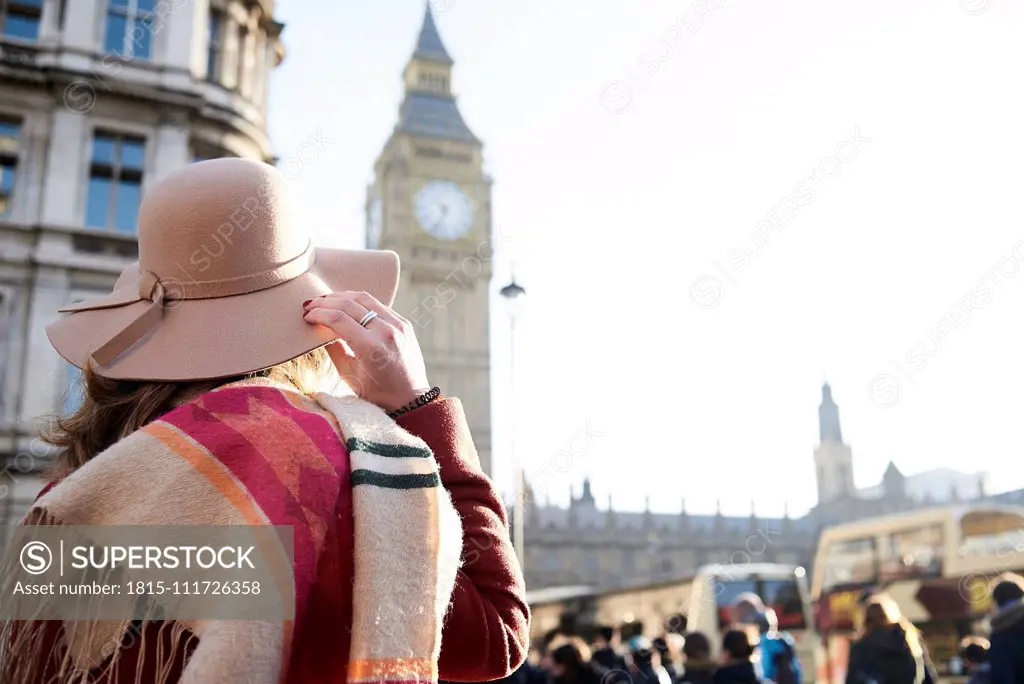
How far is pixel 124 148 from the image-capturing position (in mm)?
15539

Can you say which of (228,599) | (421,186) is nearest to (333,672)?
(228,599)

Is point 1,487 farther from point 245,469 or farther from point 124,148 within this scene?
point 245,469

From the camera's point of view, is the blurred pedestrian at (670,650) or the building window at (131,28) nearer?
the blurred pedestrian at (670,650)

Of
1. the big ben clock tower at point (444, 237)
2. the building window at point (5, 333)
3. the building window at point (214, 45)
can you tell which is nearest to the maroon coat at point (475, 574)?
the building window at point (5, 333)

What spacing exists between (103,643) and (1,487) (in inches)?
550

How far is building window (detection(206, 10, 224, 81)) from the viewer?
16.9 meters

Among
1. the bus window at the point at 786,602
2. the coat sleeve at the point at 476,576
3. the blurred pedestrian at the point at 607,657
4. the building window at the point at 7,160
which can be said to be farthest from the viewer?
the bus window at the point at 786,602

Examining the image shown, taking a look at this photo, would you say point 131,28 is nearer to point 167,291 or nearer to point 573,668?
point 573,668

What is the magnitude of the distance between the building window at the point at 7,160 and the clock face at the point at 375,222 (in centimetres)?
5206

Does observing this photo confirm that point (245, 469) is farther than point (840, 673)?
No

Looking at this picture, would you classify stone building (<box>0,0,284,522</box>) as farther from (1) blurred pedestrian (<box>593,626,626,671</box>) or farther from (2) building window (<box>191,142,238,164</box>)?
(1) blurred pedestrian (<box>593,626,626,671</box>)

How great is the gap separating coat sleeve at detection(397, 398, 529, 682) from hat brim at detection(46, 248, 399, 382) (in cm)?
23

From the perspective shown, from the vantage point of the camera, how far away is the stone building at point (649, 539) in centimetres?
7300

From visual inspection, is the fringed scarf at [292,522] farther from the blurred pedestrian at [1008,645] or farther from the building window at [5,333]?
the building window at [5,333]
